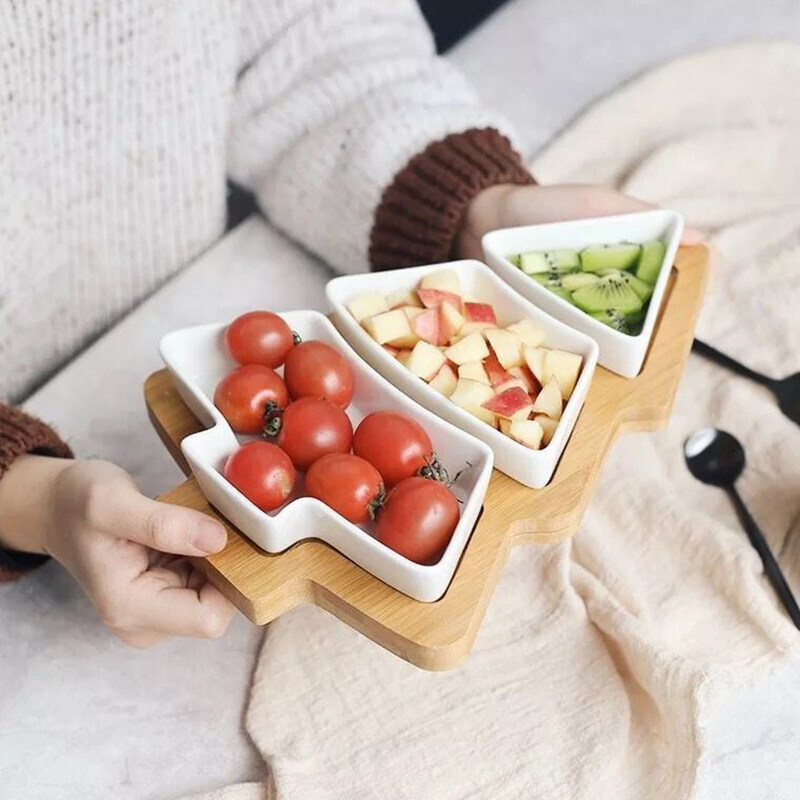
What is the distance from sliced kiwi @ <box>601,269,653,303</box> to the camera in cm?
73

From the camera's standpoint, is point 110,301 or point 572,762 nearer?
point 572,762

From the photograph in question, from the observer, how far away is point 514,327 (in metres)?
0.68

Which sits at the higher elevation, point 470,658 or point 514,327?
point 514,327

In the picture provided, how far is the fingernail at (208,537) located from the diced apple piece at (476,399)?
0.57ft

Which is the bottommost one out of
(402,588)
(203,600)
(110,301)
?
(110,301)

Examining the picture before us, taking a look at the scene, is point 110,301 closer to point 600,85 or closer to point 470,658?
point 470,658

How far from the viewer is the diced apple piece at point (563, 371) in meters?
0.66

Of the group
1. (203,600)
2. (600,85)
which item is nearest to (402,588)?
(203,600)

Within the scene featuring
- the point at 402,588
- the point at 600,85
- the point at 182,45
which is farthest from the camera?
the point at 600,85

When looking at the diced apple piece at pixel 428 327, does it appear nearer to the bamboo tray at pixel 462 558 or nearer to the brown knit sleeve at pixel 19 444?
the bamboo tray at pixel 462 558

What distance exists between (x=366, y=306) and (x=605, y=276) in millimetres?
181

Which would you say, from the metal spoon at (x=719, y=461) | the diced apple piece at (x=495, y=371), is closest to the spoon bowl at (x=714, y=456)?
the metal spoon at (x=719, y=461)

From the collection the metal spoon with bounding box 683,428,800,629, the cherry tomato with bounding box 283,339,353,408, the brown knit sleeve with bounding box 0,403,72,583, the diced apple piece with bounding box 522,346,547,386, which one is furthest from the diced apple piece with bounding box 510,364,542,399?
the brown knit sleeve with bounding box 0,403,72,583

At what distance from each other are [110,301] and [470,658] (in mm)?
481
